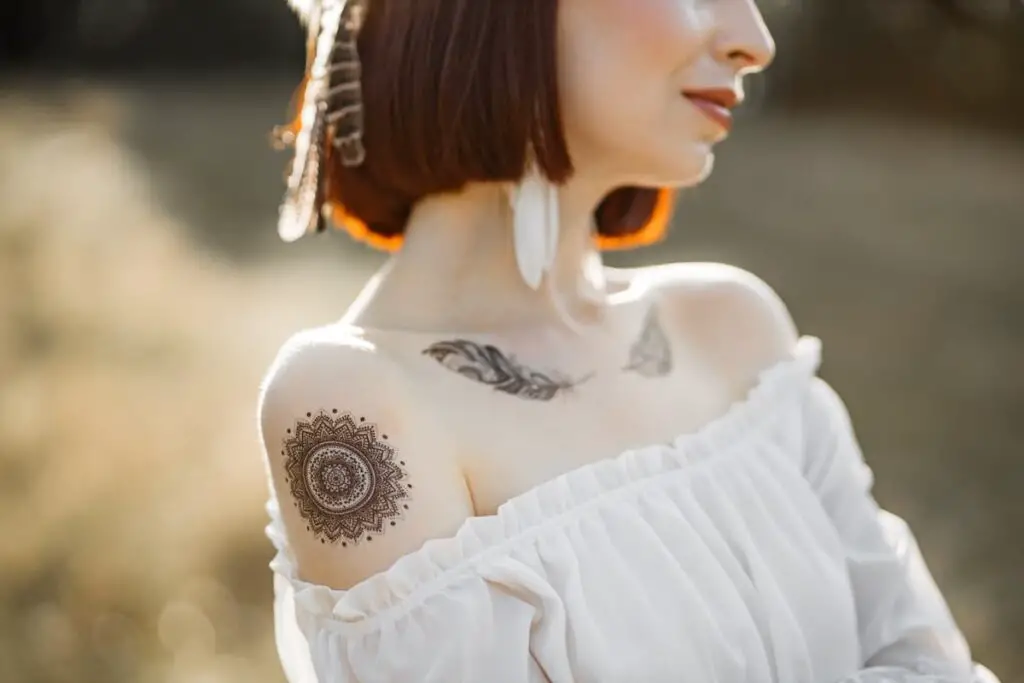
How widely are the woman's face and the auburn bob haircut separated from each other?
2 centimetres

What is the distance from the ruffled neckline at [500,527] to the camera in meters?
0.74

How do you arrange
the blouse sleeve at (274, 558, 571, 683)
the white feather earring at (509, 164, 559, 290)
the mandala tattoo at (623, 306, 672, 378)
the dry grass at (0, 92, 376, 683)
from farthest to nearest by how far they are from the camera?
the dry grass at (0, 92, 376, 683) → the mandala tattoo at (623, 306, 672, 378) → the white feather earring at (509, 164, 559, 290) → the blouse sleeve at (274, 558, 571, 683)

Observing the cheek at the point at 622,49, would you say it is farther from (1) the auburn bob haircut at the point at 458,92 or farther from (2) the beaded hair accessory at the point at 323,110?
(2) the beaded hair accessory at the point at 323,110

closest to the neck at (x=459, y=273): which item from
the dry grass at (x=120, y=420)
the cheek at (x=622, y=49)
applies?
the cheek at (x=622, y=49)

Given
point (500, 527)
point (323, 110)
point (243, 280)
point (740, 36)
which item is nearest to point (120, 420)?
point (243, 280)

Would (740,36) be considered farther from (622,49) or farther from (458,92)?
(458,92)

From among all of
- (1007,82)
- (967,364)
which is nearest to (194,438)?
(967,364)

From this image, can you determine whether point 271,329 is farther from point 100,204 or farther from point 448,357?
point 448,357

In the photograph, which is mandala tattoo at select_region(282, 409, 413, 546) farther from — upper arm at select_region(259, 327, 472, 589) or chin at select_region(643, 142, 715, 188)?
chin at select_region(643, 142, 715, 188)

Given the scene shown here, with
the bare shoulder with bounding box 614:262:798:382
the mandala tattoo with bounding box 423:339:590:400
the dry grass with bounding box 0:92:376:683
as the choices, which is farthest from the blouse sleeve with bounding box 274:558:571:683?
the dry grass with bounding box 0:92:376:683

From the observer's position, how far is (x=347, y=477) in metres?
0.75

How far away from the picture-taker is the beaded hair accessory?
2.82 feet

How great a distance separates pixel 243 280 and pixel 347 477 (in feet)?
Result: 4.30

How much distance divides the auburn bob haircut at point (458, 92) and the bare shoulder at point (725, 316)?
0.91 feet
